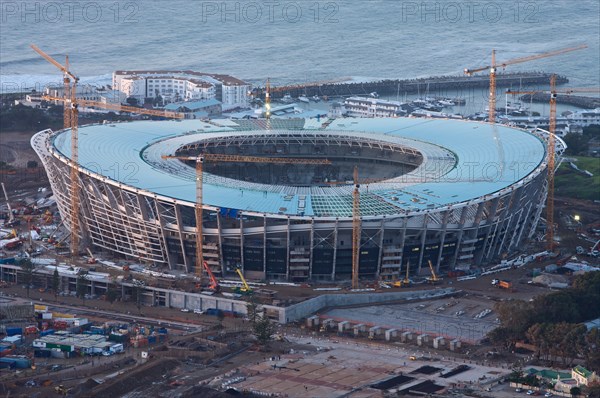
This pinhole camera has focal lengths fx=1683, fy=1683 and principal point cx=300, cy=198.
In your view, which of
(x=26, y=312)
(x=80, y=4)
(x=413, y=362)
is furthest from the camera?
(x=80, y=4)

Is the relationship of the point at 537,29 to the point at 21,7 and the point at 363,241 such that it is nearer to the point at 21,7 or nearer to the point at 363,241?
the point at 21,7

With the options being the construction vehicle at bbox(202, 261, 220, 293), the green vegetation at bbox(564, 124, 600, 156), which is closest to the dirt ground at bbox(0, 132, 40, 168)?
the construction vehicle at bbox(202, 261, 220, 293)

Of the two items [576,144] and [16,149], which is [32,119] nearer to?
[16,149]

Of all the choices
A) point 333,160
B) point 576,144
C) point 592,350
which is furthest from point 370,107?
point 592,350

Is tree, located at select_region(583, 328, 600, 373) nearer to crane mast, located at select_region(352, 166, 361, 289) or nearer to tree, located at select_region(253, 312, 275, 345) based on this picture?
tree, located at select_region(253, 312, 275, 345)

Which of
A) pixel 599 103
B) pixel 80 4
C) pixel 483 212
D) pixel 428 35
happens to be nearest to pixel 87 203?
pixel 483 212
